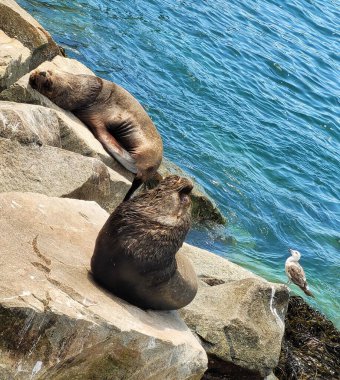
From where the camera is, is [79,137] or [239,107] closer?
[79,137]

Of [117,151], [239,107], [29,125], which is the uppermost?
[29,125]

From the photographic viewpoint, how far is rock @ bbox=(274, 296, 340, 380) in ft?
26.6

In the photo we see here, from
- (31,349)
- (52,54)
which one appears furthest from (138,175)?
(31,349)

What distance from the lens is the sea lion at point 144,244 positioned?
5738 millimetres

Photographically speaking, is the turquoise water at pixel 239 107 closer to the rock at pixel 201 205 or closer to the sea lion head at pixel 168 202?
the rock at pixel 201 205

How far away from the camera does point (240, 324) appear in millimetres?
7039

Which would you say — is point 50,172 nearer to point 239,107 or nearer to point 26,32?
point 26,32

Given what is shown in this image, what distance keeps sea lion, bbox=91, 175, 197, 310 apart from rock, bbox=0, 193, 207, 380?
0.38 ft

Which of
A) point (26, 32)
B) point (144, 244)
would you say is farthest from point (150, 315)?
point (26, 32)

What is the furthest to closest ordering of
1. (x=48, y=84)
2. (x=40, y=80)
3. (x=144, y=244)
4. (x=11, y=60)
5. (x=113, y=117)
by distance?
(x=113, y=117) → (x=48, y=84) → (x=40, y=80) → (x=11, y=60) → (x=144, y=244)

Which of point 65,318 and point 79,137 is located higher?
point 65,318

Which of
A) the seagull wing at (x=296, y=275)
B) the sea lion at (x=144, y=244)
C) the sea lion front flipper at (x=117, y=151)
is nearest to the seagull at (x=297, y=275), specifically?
the seagull wing at (x=296, y=275)

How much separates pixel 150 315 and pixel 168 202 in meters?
0.82

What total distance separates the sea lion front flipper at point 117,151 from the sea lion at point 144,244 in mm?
4270
